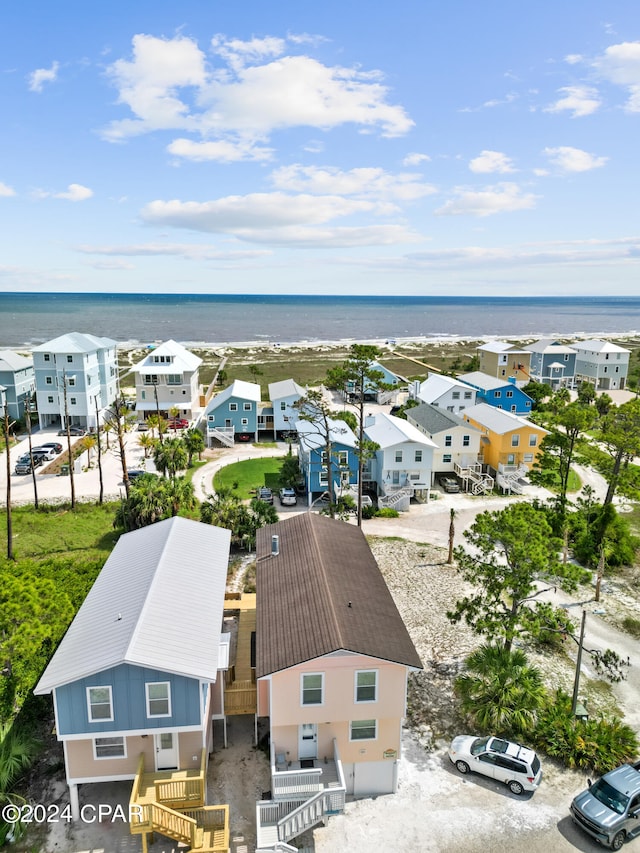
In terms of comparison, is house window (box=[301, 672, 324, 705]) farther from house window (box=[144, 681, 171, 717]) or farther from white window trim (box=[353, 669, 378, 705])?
house window (box=[144, 681, 171, 717])

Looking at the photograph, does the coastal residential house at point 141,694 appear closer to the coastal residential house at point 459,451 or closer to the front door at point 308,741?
the front door at point 308,741

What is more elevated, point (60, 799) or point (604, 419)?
point (604, 419)

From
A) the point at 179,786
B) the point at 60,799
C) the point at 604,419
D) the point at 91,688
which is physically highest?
the point at 604,419

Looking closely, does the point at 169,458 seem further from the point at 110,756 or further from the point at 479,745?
the point at 479,745

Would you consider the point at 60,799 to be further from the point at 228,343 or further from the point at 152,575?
the point at 228,343

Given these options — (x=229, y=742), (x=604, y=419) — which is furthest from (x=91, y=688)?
(x=604, y=419)

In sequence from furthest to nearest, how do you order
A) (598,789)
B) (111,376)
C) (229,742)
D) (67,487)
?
(111,376) → (67,487) → (229,742) → (598,789)
